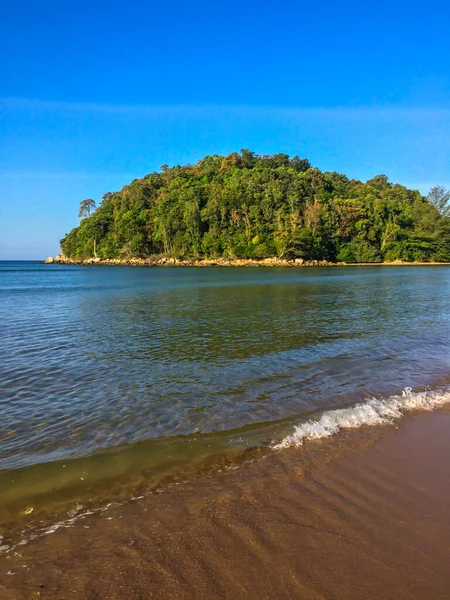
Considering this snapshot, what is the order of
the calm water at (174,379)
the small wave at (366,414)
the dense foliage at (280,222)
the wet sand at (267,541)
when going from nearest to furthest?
the wet sand at (267,541)
the calm water at (174,379)
the small wave at (366,414)
the dense foliage at (280,222)

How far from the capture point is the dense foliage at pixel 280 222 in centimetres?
10256

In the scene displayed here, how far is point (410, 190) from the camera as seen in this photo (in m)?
148

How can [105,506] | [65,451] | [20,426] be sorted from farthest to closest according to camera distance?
1. [20,426]
2. [65,451]
3. [105,506]

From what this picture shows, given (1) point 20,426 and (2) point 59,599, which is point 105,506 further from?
(1) point 20,426

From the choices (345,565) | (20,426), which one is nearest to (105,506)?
(345,565)

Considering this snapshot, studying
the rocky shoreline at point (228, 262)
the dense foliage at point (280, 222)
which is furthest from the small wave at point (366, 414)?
the rocky shoreline at point (228, 262)

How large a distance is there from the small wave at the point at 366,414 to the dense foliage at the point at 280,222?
89.8m

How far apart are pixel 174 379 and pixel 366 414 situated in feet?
15.5

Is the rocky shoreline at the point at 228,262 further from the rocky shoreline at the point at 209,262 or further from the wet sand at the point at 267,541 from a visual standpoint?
the wet sand at the point at 267,541

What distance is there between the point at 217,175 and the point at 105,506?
455 ft

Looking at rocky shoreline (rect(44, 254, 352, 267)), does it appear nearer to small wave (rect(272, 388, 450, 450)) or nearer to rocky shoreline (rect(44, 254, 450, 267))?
rocky shoreline (rect(44, 254, 450, 267))

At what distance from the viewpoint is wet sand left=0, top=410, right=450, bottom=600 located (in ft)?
10.2

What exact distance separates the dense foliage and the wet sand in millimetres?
93147

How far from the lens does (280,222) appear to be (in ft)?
330
